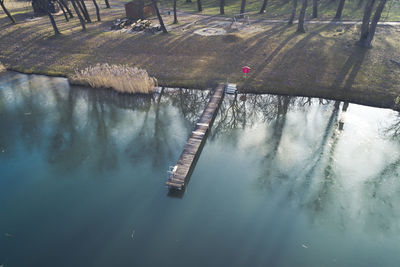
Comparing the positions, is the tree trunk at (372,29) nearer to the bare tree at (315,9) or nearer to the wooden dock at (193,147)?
the bare tree at (315,9)

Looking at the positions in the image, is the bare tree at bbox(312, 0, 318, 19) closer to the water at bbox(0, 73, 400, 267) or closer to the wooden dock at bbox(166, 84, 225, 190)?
the water at bbox(0, 73, 400, 267)

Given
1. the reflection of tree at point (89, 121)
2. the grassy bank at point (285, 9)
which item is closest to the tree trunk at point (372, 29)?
the grassy bank at point (285, 9)

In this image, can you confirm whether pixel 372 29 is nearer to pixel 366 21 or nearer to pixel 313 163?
pixel 366 21

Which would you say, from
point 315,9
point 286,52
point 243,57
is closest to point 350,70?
point 286,52

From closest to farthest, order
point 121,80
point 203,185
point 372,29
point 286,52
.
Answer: point 203,185 → point 121,80 → point 372,29 → point 286,52

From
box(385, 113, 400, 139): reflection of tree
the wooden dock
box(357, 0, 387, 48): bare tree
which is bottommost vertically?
box(385, 113, 400, 139): reflection of tree

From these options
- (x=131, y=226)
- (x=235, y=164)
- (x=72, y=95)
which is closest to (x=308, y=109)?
(x=235, y=164)

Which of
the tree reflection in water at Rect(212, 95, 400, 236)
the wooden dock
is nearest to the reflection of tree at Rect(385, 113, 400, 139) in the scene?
the tree reflection in water at Rect(212, 95, 400, 236)
